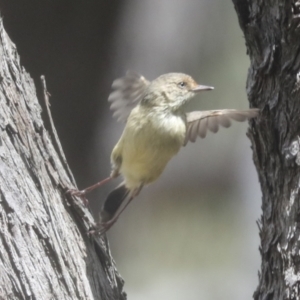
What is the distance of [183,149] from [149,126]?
359 centimetres

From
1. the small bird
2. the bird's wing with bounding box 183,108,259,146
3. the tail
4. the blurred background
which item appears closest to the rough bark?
the small bird

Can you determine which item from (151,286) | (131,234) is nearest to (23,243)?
(131,234)

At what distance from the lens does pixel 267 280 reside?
10.4ft

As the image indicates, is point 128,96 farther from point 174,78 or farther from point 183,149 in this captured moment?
point 183,149

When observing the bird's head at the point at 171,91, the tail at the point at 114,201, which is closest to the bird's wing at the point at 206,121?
the bird's head at the point at 171,91

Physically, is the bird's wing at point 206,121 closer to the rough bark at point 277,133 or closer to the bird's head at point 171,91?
the bird's head at point 171,91

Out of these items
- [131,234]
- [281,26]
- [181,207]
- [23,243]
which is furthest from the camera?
[181,207]

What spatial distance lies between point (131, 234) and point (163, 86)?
3.65 meters

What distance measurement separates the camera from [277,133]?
3205 mm

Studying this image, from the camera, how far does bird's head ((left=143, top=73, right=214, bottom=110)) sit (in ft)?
14.1

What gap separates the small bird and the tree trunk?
578mm

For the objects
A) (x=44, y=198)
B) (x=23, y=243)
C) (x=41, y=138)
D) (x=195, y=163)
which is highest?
(x=195, y=163)

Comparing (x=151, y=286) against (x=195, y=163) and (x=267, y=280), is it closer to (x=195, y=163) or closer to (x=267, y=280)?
(x=195, y=163)

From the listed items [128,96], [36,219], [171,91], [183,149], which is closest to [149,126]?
[171,91]
